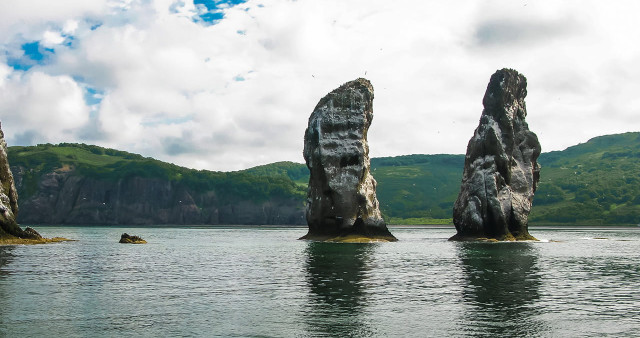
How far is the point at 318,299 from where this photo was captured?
116 ft

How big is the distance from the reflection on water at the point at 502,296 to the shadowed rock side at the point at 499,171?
38865 mm

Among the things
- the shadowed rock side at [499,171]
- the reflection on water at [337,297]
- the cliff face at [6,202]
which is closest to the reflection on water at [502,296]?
the reflection on water at [337,297]

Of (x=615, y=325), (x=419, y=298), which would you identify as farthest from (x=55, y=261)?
(x=615, y=325)

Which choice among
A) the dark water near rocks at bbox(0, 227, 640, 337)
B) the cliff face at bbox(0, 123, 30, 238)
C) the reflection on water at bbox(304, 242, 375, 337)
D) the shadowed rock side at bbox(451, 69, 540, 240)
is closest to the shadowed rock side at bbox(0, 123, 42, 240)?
the cliff face at bbox(0, 123, 30, 238)

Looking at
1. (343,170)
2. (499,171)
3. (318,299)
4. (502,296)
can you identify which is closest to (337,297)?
(318,299)

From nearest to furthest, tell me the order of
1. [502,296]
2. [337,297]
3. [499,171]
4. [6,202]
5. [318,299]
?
[318,299] < [337,297] < [502,296] < [6,202] < [499,171]

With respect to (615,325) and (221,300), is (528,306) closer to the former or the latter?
(615,325)

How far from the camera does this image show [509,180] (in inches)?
4181

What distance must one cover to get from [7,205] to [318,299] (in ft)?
213

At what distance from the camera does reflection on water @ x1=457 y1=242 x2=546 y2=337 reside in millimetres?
26748

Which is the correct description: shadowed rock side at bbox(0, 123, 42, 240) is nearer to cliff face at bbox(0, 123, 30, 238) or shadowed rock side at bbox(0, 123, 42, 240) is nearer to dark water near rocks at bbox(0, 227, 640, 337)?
cliff face at bbox(0, 123, 30, 238)

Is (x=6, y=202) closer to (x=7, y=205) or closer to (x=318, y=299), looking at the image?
(x=7, y=205)

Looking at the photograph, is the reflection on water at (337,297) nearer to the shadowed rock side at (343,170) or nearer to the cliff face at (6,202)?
the shadowed rock side at (343,170)

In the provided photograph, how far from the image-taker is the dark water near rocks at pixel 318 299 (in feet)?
87.6
